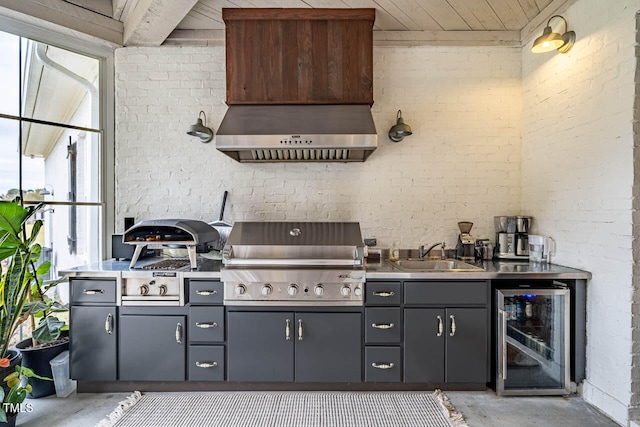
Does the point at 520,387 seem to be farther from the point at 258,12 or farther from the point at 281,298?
the point at 258,12

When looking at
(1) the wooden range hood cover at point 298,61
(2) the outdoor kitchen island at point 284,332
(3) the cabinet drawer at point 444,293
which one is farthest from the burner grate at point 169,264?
(3) the cabinet drawer at point 444,293

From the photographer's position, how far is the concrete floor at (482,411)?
82.9 inches

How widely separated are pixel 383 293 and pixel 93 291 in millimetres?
2085

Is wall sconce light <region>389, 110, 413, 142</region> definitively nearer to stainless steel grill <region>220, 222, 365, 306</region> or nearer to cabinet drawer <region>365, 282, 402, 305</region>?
stainless steel grill <region>220, 222, 365, 306</region>

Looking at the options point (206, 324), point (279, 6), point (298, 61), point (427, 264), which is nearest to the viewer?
point (206, 324)

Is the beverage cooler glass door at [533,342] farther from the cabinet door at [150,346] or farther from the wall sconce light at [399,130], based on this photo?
the cabinet door at [150,346]

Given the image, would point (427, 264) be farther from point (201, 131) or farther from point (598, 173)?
point (201, 131)

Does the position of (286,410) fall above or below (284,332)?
below

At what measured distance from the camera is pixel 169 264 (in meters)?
2.58

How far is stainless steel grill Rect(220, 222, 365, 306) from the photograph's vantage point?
234 cm

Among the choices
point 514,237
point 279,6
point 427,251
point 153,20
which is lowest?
point 427,251

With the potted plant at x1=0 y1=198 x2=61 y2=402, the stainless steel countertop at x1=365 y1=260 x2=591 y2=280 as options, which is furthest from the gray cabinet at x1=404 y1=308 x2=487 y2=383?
the potted plant at x1=0 y1=198 x2=61 y2=402

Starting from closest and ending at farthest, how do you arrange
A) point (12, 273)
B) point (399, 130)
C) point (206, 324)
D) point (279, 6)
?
point (12, 273)
point (206, 324)
point (279, 6)
point (399, 130)

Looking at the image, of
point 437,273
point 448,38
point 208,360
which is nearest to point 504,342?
point 437,273
